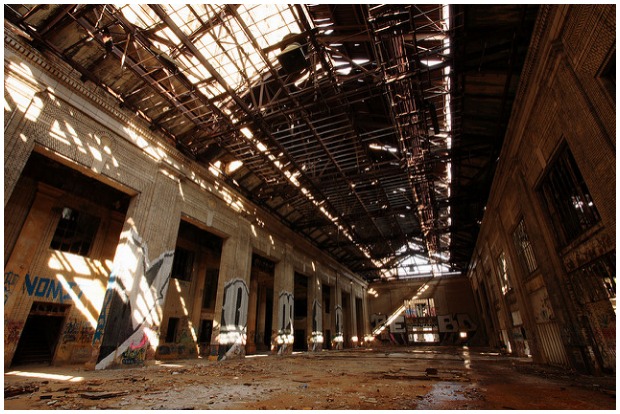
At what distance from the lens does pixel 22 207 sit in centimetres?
1053

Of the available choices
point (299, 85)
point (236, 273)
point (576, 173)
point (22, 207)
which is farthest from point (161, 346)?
point (576, 173)

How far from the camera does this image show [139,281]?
991 cm

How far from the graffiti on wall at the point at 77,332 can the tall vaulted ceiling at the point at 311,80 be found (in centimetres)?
783

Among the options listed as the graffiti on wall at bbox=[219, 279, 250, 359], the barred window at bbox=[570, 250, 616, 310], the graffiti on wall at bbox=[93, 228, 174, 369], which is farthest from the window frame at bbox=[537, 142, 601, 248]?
the graffiti on wall at bbox=[93, 228, 174, 369]

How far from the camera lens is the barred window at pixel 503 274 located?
45.3ft

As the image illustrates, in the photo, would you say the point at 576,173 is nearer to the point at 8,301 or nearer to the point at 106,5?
the point at 106,5

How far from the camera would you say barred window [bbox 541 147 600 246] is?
6449 millimetres

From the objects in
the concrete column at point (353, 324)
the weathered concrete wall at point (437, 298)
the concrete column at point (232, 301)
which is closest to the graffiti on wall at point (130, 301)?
the concrete column at point (232, 301)

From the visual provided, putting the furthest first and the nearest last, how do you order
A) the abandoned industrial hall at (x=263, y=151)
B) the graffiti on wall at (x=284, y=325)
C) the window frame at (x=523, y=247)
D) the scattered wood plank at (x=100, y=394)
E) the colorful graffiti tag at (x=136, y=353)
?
1. the graffiti on wall at (x=284, y=325)
2. the window frame at (x=523, y=247)
3. the colorful graffiti tag at (x=136, y=353)
4. the abandoned industrial hall at (x=263, y=151)
5. the scattered wood plank at (x=100, y=394)

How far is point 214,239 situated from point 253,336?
293 inches

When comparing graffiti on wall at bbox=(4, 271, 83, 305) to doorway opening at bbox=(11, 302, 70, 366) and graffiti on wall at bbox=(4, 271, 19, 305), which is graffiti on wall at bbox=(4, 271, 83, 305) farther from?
doorway opening at bbox=(11, 302, 70, 366)

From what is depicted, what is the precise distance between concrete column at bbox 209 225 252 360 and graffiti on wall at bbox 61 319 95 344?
15.3 feet

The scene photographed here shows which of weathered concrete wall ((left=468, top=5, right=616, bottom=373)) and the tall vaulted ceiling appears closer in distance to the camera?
weathered concrete wall ((left=468, top=5, right=616, bottom=373))

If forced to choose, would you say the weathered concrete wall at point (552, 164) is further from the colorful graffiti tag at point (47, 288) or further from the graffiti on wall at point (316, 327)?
the colorful graffiti tag at point (47, 288)
